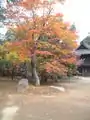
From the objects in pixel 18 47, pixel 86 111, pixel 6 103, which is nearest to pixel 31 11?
pixel 18 47

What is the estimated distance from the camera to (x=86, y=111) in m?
13.2

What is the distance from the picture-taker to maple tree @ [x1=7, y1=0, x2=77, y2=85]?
906 inches

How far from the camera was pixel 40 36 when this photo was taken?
78.5ft

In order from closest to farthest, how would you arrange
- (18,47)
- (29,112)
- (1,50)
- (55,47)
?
(29,112), (18,47), (55,47), (1,50)

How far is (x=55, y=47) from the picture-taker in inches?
987

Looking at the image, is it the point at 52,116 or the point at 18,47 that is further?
the point at 18,47

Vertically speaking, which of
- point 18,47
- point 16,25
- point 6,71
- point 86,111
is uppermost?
point 16,25

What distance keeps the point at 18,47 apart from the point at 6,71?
31.7 feet

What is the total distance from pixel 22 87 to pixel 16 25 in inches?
237

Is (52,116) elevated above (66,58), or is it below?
below

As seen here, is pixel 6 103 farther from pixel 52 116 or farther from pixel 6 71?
pixel 6 71

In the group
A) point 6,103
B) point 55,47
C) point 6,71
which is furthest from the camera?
point 6,71

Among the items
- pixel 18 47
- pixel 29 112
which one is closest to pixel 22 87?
pixel 18 47

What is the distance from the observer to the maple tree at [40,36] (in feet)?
75.5
